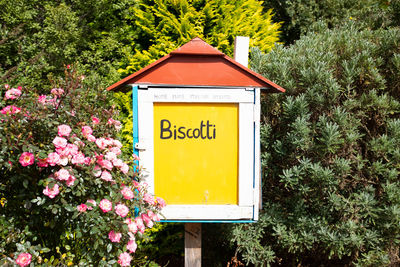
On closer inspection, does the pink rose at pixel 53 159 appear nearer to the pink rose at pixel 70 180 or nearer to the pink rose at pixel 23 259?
the pink rose at pixel 70 180

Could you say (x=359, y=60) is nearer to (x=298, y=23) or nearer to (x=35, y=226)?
(x=35, y=226)

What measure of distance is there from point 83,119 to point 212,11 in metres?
2.07

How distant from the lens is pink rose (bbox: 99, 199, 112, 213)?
2.18 m

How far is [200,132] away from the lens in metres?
2.47

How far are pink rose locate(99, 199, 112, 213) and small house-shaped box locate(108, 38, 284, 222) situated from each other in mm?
348

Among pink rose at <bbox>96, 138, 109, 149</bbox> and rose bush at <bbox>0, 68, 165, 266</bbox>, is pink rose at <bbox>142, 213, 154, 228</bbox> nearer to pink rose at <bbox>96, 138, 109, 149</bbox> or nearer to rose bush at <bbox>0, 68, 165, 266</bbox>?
rose bush at <bbox>0, 68, 165, 266</bbox>

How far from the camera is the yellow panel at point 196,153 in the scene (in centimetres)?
246

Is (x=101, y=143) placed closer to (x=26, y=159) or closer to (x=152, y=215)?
(x=26, y=159)

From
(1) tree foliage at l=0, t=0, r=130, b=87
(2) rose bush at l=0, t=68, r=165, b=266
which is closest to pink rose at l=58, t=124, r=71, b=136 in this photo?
(2) rose bush at l=0, t=68, r=165, b=266

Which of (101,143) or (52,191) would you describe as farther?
(101,143)

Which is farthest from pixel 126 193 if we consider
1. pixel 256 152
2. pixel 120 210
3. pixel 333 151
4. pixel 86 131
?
pixel 333 151

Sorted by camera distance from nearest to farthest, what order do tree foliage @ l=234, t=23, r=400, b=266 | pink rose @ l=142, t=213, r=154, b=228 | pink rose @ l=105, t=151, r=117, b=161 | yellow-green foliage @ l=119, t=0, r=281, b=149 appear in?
pink rose @ l=105, t=151, r=117, b=161
pink rose @ l=142, t=213, r=154, b=228
tree foliage @ l=234, t=23, r=400, b=266
yellow-green foliage @ l=119, t=0, r=281, b=149

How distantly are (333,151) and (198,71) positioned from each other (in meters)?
1.23

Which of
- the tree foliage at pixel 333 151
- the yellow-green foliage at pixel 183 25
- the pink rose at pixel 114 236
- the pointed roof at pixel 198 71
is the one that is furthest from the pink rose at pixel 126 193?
the yellow-green foliage at pixel 183 25
